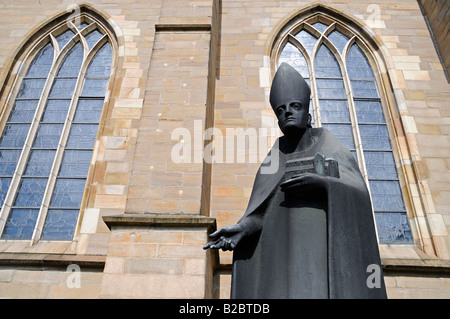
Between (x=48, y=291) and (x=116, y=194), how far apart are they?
5.30 feet

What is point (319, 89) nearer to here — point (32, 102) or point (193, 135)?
point (193, 135)

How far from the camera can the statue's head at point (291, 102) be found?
1893 mm

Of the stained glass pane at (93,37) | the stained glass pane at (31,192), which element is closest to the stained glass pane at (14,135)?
the stained glass pane at (31,192)

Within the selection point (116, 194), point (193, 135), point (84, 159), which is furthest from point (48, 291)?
point (193, 135)

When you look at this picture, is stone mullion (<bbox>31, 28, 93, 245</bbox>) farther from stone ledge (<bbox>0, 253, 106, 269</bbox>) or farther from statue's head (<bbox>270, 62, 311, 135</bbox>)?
statue's head (<bbox>270, 62, 311, 135</bbox>)

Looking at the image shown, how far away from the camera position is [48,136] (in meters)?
6.73

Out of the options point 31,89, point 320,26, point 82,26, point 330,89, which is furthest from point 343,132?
point 31,89

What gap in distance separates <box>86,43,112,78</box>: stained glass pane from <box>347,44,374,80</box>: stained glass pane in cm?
494

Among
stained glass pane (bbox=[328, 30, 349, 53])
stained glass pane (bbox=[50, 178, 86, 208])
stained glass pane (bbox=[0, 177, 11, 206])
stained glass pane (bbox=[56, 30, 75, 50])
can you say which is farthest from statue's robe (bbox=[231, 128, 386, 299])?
stained glass pane (bbox=[56, 30, 75, 50])

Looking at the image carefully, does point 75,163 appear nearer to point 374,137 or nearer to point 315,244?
point 374,137

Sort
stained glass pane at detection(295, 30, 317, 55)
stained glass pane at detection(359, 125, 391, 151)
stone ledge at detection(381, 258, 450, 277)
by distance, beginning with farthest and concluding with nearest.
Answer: stained glass pane at detection(295, 30, 317, 55) < stained glass pane at detection(359, 125, 391, 151) < stone ledge at detection(381, 258, 450, 277)

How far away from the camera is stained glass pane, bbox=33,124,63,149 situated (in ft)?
21.8

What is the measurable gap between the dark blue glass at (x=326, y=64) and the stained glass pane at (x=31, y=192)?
5.55m

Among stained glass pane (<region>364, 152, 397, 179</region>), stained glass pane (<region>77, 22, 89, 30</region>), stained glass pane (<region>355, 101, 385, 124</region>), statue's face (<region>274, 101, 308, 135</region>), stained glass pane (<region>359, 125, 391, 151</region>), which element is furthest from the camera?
stained glass pane (<region>77, 22, 89, 30</region>)
